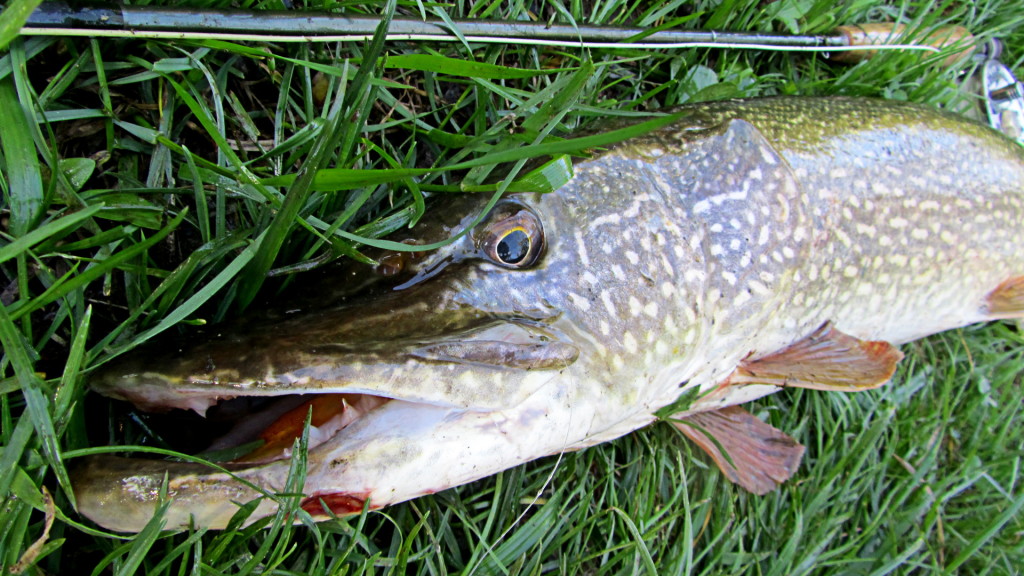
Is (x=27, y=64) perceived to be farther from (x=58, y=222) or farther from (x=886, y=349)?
(x=886, y=349)

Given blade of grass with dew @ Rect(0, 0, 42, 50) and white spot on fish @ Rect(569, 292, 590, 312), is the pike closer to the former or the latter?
white spot on fish @ Rect(569, 292, 590, 312)

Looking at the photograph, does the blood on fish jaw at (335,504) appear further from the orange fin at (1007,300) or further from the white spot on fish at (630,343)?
the orange fin at (1007,300)

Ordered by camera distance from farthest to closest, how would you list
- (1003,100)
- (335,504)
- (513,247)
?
(1003,100) → (513,247) → (335,504)

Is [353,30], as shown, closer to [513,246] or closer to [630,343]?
[513,246]

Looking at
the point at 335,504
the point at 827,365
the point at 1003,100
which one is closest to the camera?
the point at 335,504

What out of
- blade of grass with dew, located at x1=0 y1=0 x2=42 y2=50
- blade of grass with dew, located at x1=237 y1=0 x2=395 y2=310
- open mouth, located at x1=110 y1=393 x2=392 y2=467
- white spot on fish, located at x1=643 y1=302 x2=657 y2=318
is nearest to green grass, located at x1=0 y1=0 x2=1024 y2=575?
blade of grass with dew, located at x1=237 y1=0 x2=395 y2=310

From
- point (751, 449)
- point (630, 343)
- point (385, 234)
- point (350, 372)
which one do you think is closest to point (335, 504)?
point (350, 372)

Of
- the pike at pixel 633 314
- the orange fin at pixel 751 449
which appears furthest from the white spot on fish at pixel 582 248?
the orange fin at pixel 751 449
